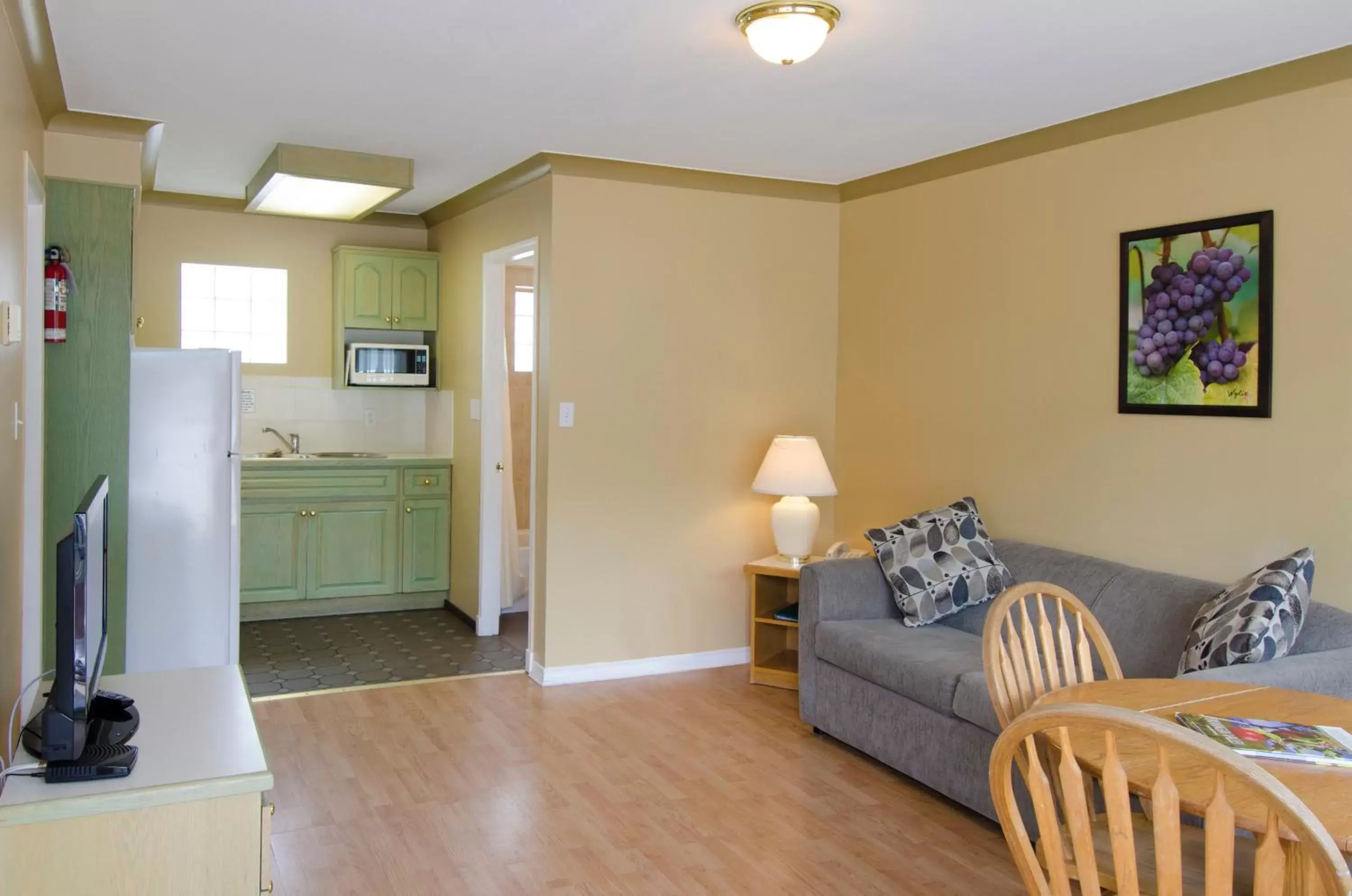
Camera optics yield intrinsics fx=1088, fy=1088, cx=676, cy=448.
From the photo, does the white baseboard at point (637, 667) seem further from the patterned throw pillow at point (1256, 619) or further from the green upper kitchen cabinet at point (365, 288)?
the green upper kitchen cabinet at point (365, 288)

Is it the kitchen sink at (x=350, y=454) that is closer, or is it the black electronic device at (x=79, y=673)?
the black electronic device at (x=79, y=673)

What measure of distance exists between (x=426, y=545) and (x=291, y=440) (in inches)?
41.4

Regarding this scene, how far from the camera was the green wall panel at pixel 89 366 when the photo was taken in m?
3.97

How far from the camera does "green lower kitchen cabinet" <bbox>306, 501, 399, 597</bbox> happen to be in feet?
19.9

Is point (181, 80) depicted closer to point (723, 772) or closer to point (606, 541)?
point (606, 541)

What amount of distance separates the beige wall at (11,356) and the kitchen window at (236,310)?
299 centimetres

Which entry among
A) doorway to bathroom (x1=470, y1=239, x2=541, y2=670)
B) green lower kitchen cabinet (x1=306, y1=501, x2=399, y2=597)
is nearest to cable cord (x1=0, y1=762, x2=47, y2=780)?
doorway to bathroom (x1=470, y1=239, x2=541, y2=670)

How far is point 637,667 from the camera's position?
198 inches

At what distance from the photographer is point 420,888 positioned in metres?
2.88

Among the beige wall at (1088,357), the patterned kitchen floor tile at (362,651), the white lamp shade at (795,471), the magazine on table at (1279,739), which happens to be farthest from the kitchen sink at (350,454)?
the magazine on table at (1279,739)

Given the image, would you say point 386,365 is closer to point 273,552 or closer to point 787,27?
point 273,552

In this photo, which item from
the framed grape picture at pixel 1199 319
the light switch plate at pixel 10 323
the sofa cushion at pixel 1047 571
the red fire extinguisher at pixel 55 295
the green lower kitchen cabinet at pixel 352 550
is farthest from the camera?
the green lower kitchen cabinet at pixel 352 550

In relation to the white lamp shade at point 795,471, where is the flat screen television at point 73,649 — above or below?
below

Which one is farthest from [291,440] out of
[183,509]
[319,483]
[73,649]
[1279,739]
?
[1279,739]
